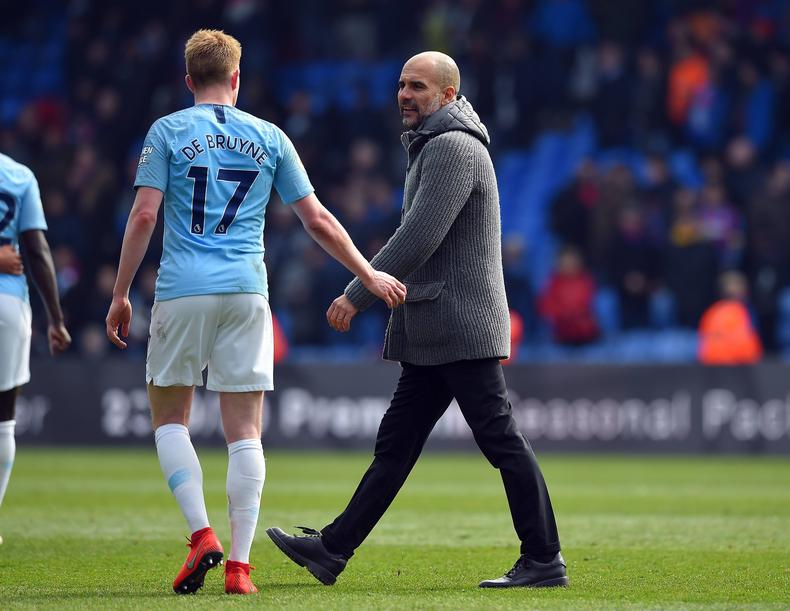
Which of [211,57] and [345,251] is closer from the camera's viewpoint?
[211,57]

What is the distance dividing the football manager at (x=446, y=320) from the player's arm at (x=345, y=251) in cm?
8

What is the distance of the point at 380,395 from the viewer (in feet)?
54.3

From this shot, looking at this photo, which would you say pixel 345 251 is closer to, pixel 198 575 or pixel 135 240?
pixel 135 240

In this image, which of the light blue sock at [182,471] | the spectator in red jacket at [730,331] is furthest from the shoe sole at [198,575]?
the spectator in red jacket at [730,331]

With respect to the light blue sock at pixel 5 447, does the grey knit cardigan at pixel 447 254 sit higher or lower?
higher

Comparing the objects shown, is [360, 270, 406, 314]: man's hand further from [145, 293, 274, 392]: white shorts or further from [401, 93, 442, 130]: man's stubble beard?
[401, 93, 442, 130]: man's stubble beard

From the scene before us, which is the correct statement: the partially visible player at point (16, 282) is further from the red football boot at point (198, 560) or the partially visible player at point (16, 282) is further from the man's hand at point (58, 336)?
the red football boot at point (198, 560)

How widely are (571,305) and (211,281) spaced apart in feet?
41.3

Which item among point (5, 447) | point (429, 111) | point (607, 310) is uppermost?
point (429, 111)

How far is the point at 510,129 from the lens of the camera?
21719 millimetres

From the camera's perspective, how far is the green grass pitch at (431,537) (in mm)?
5879

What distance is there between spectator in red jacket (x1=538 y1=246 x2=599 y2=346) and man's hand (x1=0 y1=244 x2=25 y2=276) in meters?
11.8

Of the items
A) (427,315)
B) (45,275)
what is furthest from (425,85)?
(45,275)

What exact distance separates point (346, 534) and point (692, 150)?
15399 mm
